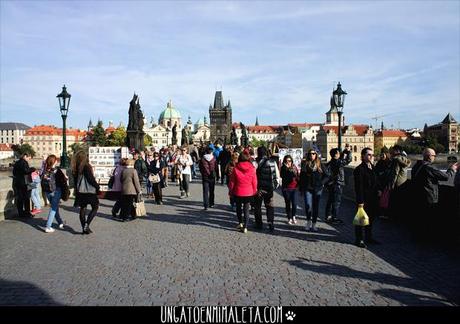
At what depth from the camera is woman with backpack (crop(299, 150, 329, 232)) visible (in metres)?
10.4

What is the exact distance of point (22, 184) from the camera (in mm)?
11961

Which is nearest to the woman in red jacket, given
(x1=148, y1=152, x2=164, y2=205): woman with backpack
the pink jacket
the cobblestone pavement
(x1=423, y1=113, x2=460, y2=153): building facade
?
the pink jacket

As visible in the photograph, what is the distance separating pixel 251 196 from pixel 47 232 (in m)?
4.62

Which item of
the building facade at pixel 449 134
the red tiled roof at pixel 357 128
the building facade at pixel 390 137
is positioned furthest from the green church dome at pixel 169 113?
the building facade at pixel 449 134

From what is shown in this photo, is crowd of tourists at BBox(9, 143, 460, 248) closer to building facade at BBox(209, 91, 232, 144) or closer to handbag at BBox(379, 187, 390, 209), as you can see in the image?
handbag at BBox(379, 187, 390, 209)

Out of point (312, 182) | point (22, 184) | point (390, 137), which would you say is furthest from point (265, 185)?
point (390, 137)

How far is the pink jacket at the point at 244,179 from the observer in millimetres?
10156

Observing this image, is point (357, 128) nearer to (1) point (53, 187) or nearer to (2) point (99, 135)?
(2) point (99, 135)

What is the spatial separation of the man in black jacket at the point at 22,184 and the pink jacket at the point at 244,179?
18.9 feet

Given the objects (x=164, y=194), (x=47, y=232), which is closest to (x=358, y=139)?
(x=164, y=194)

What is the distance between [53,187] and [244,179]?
461 cm

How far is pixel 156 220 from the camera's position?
1186 cm

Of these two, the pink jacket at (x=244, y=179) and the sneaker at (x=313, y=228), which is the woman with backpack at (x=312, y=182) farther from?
the pink jacket at (x=244, y=179)

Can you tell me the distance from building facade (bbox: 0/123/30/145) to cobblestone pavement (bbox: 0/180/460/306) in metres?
182
